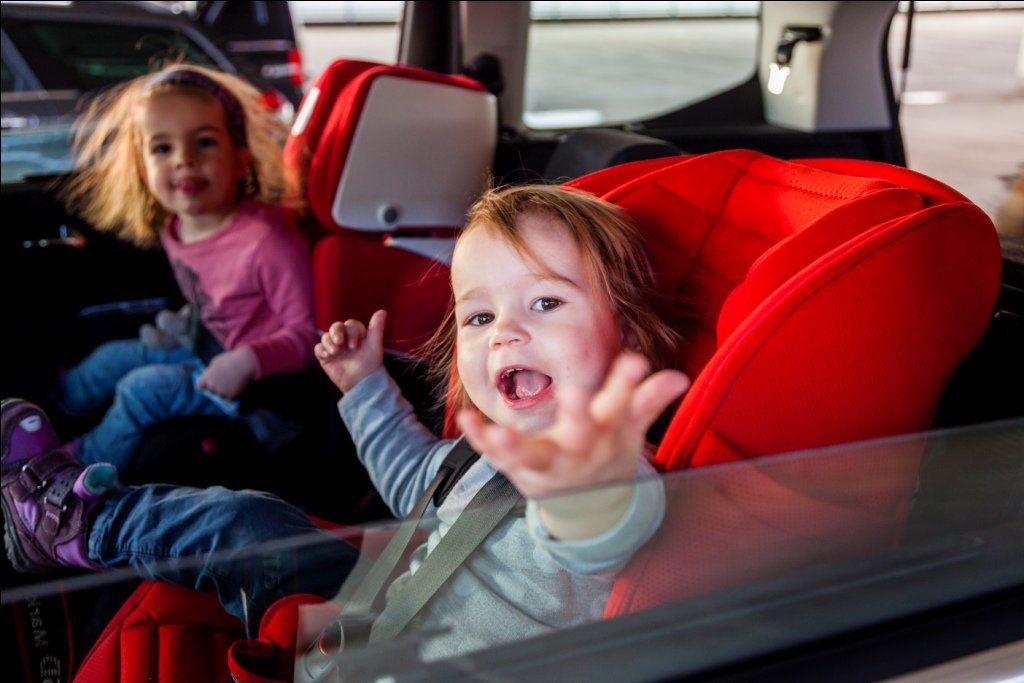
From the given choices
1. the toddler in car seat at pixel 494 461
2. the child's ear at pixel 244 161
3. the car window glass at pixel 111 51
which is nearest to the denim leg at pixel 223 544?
the toddler in car seat at pixel 494 461

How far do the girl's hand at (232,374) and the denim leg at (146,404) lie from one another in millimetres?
70

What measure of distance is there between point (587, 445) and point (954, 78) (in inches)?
148

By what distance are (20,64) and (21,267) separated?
0.60m

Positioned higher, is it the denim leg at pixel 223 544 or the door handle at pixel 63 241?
the denim leg at pixel 223 544

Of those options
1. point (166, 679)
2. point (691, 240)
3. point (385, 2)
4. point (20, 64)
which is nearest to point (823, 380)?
point (691, 240)

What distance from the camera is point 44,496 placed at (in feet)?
4.27

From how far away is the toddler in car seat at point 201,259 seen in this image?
1.90 m

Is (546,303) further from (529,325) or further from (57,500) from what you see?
(57,500)

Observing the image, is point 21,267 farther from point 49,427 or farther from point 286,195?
point 49,427

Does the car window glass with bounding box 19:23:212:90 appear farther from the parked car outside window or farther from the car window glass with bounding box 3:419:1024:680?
the car window glass with bounding box 3:419:1024:680

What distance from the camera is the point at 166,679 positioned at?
101cm

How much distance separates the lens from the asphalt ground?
1.60 meters

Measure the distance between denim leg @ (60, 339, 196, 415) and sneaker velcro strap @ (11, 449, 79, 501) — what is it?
76 cm

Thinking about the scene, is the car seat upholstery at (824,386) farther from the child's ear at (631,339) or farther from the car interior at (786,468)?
the child's ear at (631,339)
